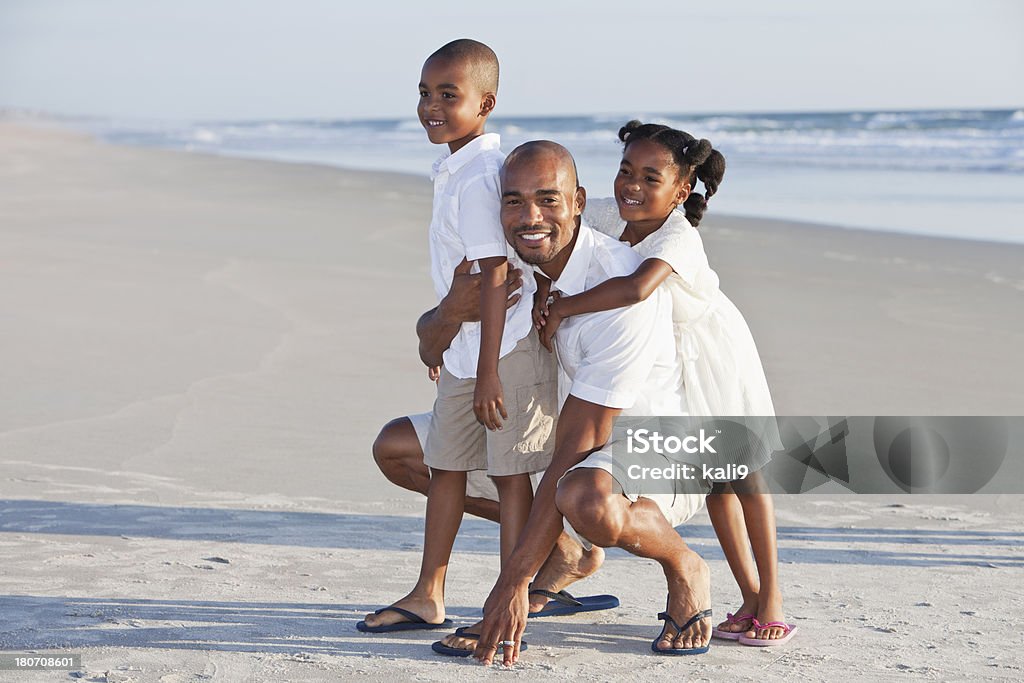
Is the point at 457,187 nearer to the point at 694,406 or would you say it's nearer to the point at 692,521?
the point at 694,406

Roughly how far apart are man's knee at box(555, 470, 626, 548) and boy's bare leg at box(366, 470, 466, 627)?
51 cm

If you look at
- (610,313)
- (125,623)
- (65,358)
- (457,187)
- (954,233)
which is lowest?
(125,623)

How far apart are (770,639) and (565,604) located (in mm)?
648

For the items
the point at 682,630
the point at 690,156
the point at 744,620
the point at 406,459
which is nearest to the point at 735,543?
the point at 744,620

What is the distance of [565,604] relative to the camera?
399 cm

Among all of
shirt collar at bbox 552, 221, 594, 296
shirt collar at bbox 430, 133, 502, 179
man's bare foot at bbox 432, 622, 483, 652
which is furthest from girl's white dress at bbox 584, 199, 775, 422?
man's bare foot at bbox 432, 622, 483, 652

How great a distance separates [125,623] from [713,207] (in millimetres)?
12917

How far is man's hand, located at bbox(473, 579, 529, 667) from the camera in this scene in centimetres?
341

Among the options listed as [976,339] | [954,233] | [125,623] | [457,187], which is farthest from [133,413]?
[954,233]

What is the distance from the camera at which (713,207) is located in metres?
15.8

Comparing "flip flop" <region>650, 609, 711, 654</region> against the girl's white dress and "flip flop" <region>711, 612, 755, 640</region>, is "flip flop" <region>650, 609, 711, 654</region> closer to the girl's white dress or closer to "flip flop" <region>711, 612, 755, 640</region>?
"flip flop" <region>711, 612, 755, 640</region>

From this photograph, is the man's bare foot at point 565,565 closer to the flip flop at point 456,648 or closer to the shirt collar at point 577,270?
the flip flop at point 456,648

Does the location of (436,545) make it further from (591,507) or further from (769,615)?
(769,615)

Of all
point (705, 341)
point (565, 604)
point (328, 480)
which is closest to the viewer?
point (705, 341)
